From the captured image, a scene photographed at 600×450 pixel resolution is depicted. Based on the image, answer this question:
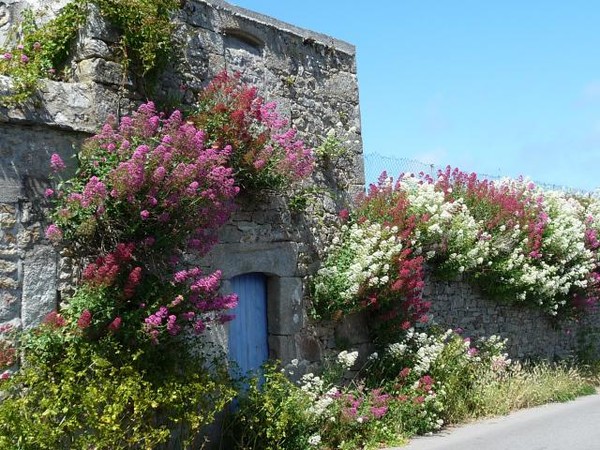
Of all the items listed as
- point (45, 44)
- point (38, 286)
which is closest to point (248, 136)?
point (45, 44)

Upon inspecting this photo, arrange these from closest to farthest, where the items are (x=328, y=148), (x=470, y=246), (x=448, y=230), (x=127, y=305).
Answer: (x=127, y=305) → (x=328, y=148) → (x=448, y=230) → (x=470, y=246)

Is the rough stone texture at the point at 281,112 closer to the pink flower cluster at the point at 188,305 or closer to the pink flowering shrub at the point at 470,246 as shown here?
the pink flowering shrub at the point at 470,246

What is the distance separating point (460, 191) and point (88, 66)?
671 centimetres

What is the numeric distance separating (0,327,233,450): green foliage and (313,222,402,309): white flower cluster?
258 centimetres

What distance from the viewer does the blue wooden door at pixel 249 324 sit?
746cm

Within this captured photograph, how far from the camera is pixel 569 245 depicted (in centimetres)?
1216

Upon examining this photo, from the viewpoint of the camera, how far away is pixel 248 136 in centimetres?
709

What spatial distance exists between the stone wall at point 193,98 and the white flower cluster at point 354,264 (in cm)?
22

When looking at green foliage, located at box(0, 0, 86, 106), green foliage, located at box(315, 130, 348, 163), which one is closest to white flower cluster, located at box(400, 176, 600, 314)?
green foliage, located at box(315, 130, 348, 163)

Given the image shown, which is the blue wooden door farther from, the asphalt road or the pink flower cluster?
the asphalt road

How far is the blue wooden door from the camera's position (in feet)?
24.5

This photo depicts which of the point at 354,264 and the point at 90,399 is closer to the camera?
the point at 90,399

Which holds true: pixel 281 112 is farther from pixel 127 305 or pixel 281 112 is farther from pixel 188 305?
pixel 127 305

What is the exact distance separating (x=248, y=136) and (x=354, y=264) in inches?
82.5
